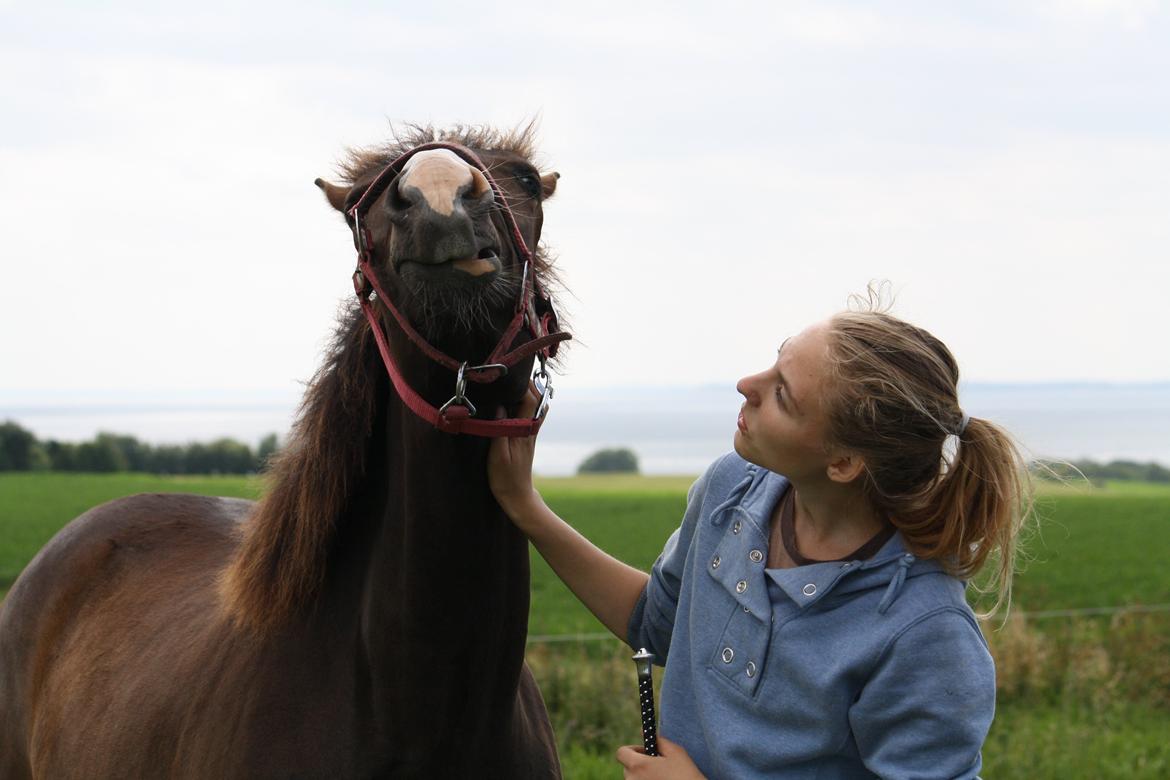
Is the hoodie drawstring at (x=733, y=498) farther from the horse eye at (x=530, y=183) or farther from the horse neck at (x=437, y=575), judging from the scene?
the horse eye at (x=530, y=183)

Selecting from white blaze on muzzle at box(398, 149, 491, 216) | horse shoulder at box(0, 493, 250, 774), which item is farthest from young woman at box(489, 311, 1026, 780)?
horse shoulder at box(0, 493, 250, 774)

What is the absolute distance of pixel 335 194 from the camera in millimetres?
2246

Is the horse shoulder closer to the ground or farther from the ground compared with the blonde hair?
closer to the ground

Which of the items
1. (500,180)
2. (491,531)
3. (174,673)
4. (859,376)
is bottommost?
(174,673)

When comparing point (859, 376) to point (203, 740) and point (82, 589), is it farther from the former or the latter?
point (82, 589)

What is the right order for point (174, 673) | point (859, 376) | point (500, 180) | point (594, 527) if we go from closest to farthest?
1. point (859, 376)
2. point (500, 180)
3. point (174, 673)
4. point (594, 527)

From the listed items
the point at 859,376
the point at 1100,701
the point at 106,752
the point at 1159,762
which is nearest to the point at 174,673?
the point at 106,752

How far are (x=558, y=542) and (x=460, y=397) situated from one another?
0.55m

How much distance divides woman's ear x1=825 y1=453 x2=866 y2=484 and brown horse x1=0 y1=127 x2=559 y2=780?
571 millimetres

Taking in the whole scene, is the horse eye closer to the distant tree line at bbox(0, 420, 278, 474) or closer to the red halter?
the red halter

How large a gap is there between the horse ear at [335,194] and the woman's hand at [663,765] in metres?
1.20

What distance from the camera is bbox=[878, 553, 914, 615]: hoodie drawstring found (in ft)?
6.19

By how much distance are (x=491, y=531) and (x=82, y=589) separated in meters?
2.07

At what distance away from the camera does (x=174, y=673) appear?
2633 mm
